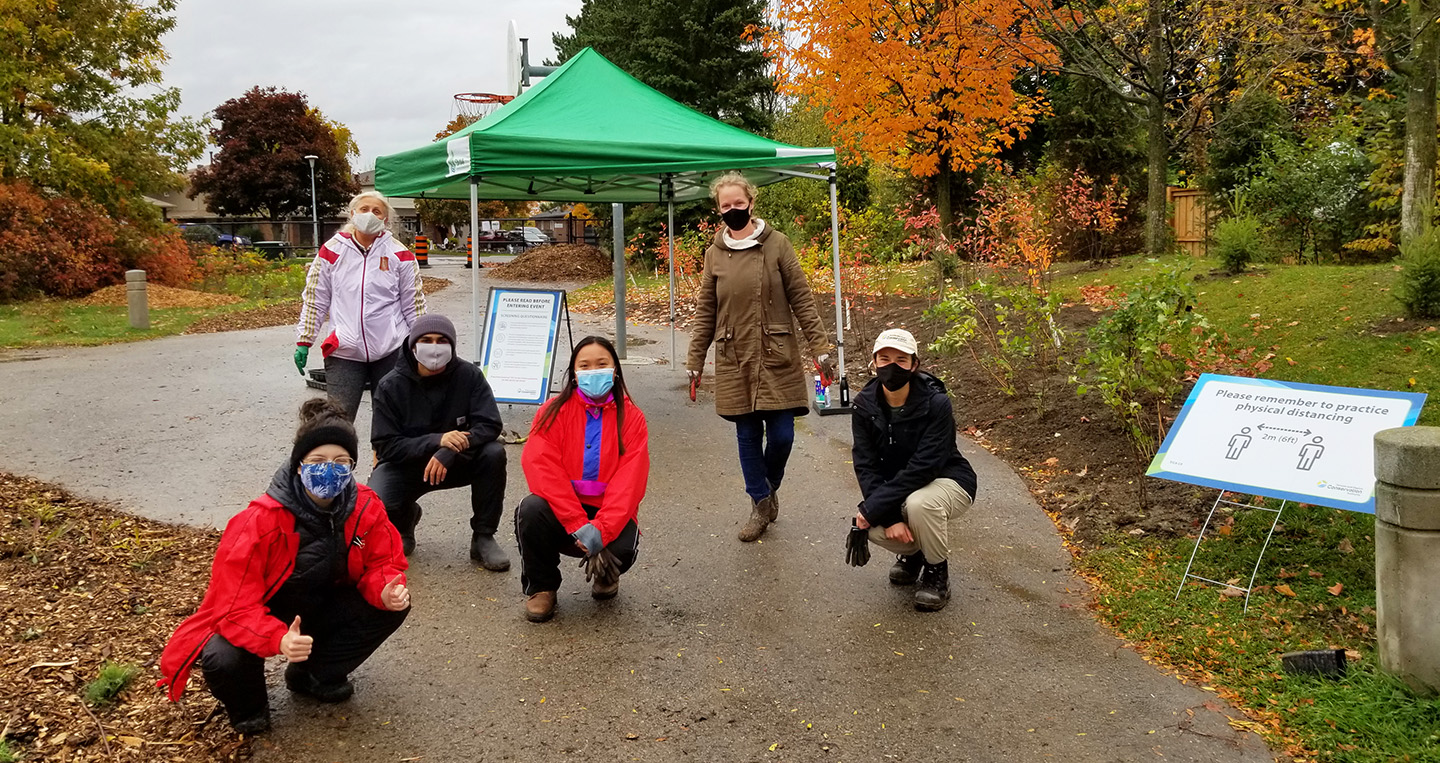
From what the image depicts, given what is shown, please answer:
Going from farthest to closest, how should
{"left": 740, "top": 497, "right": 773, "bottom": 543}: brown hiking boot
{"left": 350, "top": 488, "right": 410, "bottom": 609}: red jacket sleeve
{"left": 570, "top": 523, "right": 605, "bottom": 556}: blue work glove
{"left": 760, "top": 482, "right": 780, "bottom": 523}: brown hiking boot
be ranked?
{"left": 760, "top": 482, "right": 780, "bottom": 523}: brown hiking boot
{"left": 740, "top": 497, "right": 773, "bottom": 543}: brown hiking boot
{"left": 570, "top": 523, "right": 605, "bottom": 556}: blue work glove
{"left": 350, "top": 488, "right": 410, "bottom": 609}: red jacket sleeve

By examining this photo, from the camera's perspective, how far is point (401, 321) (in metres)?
6.48

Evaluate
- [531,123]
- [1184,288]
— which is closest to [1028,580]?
[1184,288]

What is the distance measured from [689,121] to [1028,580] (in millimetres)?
5763

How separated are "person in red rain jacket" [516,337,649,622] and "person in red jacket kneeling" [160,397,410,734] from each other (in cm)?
85

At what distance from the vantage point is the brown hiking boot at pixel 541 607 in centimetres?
459

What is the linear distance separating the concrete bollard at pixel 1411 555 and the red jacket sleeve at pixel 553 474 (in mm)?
3124

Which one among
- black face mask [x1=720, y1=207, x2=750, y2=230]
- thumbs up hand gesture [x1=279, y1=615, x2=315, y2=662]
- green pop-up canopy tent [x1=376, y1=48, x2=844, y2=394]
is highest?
green pop-up canopy tent [x1=376, y1=48, x2=844, y2=394]

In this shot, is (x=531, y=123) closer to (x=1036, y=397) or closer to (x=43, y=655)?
(x=1036, y=397)

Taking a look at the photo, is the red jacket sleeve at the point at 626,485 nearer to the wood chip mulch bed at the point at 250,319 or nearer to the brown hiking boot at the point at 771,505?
the brown hiking boot at the point at 771,505

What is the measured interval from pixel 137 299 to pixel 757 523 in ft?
49.2

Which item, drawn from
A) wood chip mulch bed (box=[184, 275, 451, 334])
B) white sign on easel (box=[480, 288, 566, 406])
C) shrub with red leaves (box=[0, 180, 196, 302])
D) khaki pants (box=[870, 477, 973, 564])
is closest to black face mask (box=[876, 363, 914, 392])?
khaki pants (box=[870, 477, 973, 564])

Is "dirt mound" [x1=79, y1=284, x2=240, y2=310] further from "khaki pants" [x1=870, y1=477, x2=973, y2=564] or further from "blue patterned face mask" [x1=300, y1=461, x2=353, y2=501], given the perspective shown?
"khaki pants" [x1=870, y1=477, x2=973, y2=564]

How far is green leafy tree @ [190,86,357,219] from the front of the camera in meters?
50.0

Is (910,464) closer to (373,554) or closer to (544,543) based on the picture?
(544,543)
